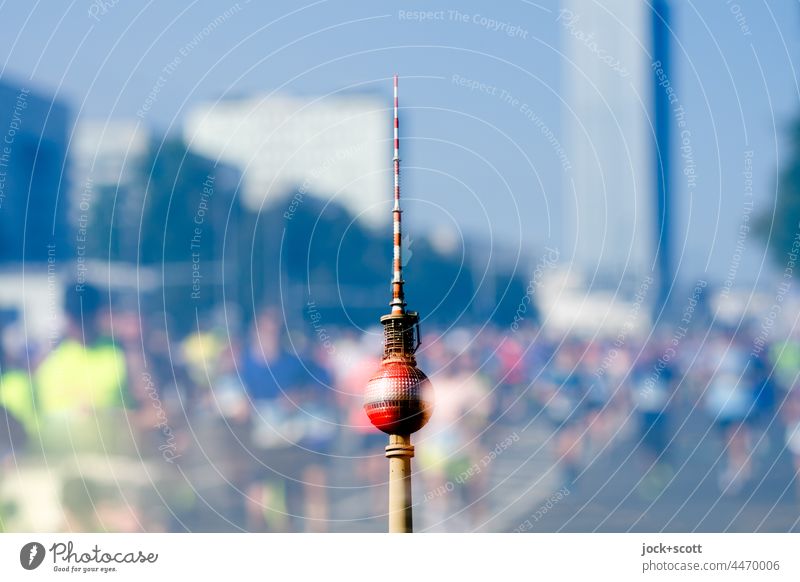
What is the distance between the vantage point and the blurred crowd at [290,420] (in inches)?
1049

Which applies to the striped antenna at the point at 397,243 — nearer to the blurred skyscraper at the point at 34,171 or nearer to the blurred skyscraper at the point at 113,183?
the blurred skyscraper at the point at 113,183

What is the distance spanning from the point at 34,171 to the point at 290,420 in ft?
73.0

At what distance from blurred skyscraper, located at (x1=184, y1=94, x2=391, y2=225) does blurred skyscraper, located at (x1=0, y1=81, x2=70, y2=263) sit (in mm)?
3944

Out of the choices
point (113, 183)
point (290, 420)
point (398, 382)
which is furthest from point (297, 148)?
point (398, 382)

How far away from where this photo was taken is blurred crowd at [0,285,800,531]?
1049 inches

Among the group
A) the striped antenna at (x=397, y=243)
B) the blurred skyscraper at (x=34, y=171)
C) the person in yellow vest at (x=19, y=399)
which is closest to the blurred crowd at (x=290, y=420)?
the person in yellow vest at (x=19, y=399)

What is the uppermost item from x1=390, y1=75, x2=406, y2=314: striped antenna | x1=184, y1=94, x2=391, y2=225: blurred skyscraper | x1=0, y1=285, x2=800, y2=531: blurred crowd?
x1=184, y1=94, x2=391, y2=225: blurred skyscraper

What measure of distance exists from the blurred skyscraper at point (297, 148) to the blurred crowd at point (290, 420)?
1010cm

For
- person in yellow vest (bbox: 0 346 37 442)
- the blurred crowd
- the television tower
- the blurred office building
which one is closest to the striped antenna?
the television tower

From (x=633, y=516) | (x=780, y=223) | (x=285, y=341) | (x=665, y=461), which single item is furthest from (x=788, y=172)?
(x=285, y=341)

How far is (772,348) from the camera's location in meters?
37.7

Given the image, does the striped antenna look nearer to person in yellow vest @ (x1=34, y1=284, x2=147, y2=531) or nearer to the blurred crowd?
the blurred crowd
